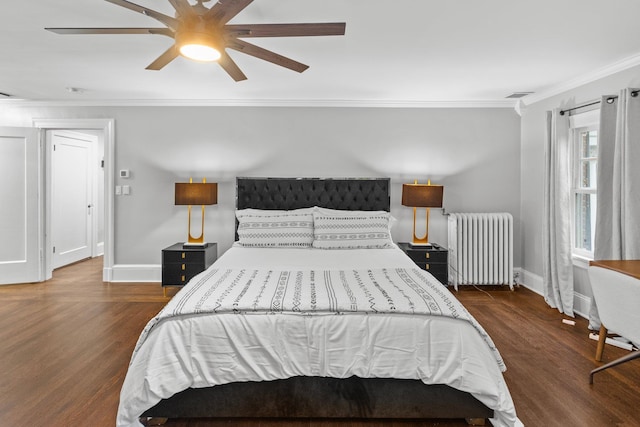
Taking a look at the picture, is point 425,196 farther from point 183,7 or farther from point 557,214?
point 183,7

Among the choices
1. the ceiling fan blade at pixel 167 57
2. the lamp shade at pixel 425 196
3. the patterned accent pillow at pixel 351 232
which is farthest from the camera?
the lamp shade at pixel 425 196

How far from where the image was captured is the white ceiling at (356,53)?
7.77ft

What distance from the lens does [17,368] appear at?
8.54 ft

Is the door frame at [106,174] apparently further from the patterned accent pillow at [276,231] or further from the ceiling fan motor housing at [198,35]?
the ceiling fan motor housing at [198,35]

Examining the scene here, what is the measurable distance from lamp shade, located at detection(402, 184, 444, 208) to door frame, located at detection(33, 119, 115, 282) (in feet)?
12.2

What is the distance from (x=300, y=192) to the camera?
4633 mm

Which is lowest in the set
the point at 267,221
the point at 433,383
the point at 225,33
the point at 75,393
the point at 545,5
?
the point at 75,393

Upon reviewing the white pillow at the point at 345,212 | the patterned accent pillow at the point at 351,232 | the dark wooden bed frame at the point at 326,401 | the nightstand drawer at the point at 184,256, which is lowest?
the dark wooden bed frame at the point at 326,401

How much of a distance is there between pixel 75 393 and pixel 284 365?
1.38 m

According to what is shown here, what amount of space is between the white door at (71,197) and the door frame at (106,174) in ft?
2.38

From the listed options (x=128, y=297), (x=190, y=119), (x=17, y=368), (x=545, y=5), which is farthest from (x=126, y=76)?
(x=545, y=5)

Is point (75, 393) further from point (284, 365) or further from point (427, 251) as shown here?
point (427, 251)

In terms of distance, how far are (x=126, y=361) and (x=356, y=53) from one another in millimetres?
2948

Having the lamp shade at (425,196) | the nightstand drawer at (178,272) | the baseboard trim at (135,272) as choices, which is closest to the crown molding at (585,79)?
the lamp shade at (425,196)
